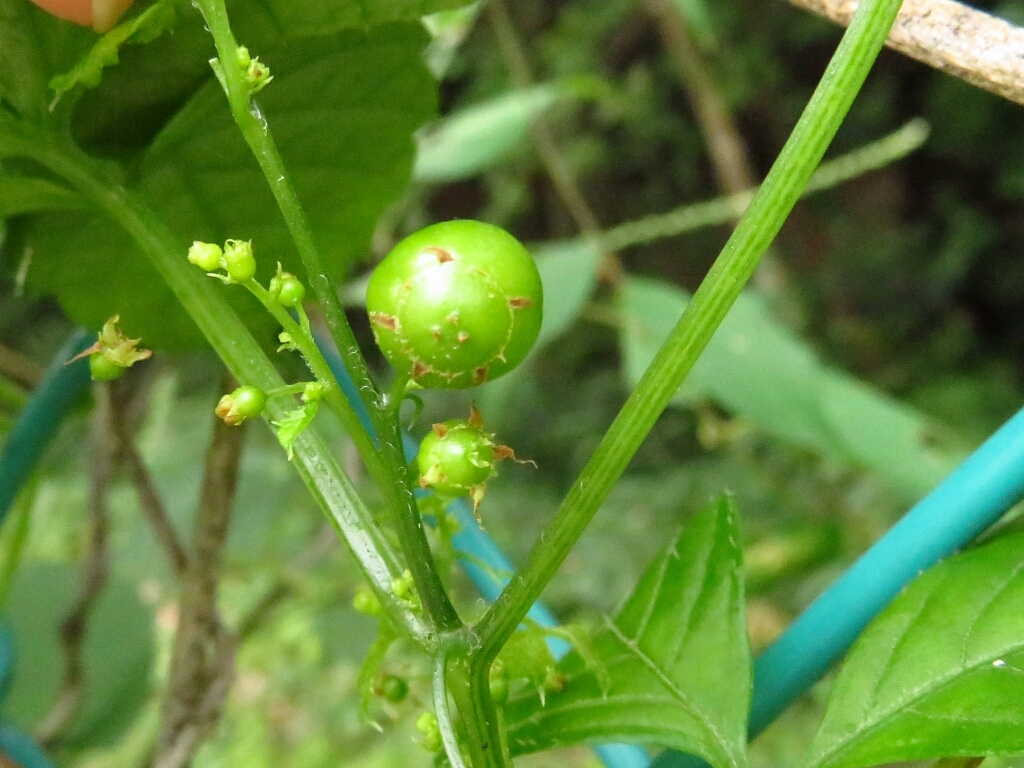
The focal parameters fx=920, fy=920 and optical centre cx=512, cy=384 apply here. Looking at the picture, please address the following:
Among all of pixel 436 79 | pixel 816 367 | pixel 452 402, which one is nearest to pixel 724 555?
pixel 436 79

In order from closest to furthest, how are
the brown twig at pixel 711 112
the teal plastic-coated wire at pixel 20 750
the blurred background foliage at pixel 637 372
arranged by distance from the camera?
the teal plastic-coated wire at pixel 20 750 < the blurred background foliage at pixel 637 372 < the brown twig at pixel 711 112

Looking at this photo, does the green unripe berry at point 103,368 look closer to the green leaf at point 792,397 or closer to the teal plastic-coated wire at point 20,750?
the teal plastic-coated wire at point 20,750

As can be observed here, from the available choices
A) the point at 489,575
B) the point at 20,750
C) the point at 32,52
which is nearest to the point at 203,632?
the point at 20,750

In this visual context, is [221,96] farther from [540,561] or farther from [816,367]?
[816,367]

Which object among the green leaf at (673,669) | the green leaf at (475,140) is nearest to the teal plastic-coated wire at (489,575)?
the green leaf at (673,669)

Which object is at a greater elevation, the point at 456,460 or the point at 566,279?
the point at 566,279

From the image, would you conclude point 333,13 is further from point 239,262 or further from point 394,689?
point 394,689
